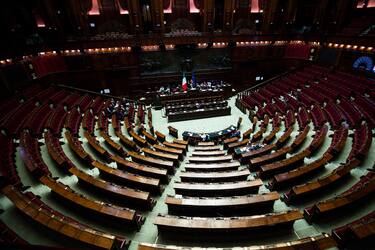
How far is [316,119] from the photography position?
10.4 metres

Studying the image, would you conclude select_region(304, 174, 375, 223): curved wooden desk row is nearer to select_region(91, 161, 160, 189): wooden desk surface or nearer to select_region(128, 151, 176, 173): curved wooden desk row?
select_region(91, 161, 160, 189): wooden desk surface

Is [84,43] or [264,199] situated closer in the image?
[264,199]

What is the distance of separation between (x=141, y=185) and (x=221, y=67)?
1469 cm

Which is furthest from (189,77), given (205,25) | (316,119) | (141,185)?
(141,185)

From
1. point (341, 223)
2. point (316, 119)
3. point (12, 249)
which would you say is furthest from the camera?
point (316, 119)

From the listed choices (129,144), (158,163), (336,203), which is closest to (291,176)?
(336,203)

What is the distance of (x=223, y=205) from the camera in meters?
5.07

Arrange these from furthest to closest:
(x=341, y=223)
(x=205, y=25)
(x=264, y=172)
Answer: (x=205, y=25), (x=264, y=172), (x=341, y=223)

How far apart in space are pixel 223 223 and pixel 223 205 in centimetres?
58

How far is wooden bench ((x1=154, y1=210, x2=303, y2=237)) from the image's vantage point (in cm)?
445

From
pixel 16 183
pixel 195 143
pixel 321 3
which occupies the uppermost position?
pixel 321 3

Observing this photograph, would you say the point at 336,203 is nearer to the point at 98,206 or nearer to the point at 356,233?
the point at 356,233

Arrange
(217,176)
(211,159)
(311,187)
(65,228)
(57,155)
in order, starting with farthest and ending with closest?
(211,159)
(57,155)
(217,176)
(311,187)
(65,228)

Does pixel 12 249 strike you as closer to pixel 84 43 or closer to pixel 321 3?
pixel 84 43
